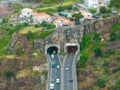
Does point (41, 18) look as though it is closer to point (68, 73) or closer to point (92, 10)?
point (92, 10)

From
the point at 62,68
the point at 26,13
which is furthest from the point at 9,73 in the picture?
the point at 26,13

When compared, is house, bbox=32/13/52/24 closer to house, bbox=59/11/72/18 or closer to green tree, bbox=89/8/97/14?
house, bbox=59/11/72/18

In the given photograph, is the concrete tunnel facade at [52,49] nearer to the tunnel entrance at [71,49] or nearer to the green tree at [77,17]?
the tunnel entrance at [71,49]

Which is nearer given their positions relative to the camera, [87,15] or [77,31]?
[77,31]

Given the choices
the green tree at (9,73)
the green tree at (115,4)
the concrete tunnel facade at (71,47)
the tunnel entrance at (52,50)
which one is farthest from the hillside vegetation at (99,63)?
the green tree at (9,73)

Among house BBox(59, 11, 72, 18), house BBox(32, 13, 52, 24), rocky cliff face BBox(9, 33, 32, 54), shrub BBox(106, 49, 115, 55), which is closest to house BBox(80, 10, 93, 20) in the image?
house BBox(59, 11, 72, 18)

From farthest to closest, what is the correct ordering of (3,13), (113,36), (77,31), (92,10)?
(3,13), (92,10), (77,31), (113,36)

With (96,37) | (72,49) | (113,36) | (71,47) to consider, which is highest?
(113,36)
